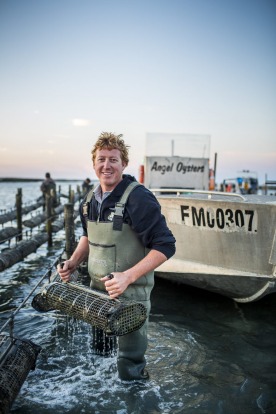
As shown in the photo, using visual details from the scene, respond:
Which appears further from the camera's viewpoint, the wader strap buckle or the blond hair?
the blond hair

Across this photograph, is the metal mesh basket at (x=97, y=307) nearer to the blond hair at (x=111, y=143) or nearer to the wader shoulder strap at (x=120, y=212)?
the wader shoulder strap at (x=120, y=212)

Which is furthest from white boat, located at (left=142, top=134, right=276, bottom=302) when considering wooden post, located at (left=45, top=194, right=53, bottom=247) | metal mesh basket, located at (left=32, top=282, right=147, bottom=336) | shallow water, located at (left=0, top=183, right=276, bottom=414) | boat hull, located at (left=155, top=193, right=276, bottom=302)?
wooden post, located at (left=45, top=194, right=53, bottom=247)

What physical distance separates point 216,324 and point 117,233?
3.80 metres

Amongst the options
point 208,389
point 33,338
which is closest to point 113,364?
point 208,389

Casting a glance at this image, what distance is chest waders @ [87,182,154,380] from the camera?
10.3ft

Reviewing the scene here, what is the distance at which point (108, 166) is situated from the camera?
3.21 m

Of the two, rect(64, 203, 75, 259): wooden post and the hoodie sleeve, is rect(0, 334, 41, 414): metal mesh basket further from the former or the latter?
rect(64, 203, 75, 259): wooden post

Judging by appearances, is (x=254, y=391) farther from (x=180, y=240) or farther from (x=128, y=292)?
(x=180, y=240)

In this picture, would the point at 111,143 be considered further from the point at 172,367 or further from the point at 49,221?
the point at 49,221

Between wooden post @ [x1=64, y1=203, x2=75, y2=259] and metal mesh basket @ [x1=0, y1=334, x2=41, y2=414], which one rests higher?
wooden post @ [x1=64, y1=203, x2=75, y2=259]

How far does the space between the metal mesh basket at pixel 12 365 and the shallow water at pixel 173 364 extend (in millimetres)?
406

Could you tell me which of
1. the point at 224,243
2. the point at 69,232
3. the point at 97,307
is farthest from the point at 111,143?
the point at 69,232

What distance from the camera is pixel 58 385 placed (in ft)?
13.7

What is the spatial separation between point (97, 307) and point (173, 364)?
231 centimetres
